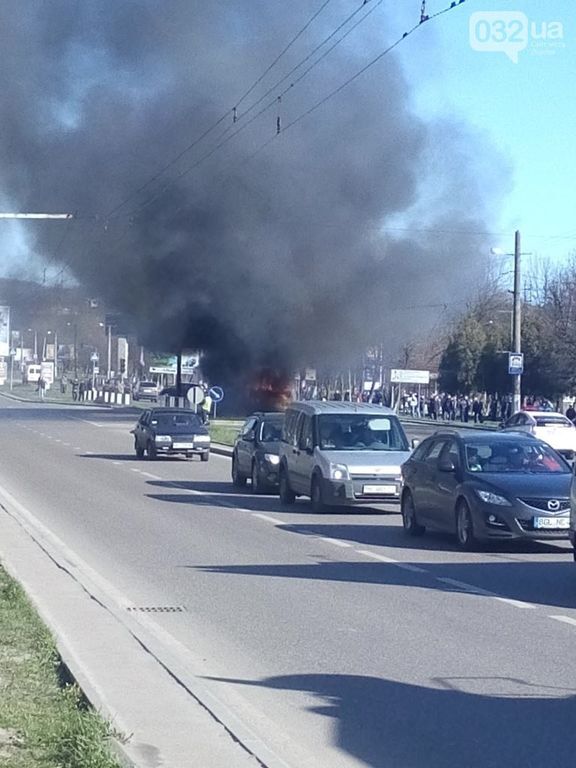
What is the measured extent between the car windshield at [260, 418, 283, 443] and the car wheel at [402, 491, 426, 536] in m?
7.80

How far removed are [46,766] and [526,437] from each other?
11332 mm

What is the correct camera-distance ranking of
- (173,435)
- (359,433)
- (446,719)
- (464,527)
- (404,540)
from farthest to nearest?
(173,435)
(359,433)
(404,540)
(464,527)
(446,719)

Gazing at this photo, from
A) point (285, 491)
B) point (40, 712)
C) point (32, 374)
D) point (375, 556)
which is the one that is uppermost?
point (32, 374)

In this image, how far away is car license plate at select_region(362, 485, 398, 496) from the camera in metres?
19.0

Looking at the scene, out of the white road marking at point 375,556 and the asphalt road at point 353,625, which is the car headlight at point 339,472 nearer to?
the asphalt road at point 353,625

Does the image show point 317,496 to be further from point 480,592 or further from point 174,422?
point 174,422

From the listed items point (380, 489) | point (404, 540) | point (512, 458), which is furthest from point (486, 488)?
point (380, 489)

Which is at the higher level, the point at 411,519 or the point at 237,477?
the point at 411,519

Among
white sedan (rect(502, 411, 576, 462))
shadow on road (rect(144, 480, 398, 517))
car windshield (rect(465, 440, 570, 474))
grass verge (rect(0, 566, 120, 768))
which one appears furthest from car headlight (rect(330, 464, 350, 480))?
white sedan (rect(502, 411, 576, 462))

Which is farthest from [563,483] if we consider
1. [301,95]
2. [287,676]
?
[301,95]

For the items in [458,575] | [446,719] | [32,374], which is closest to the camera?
[446,719]

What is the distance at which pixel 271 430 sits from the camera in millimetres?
24688

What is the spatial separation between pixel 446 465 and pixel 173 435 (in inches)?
767

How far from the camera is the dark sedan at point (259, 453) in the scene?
23453 millimetres
